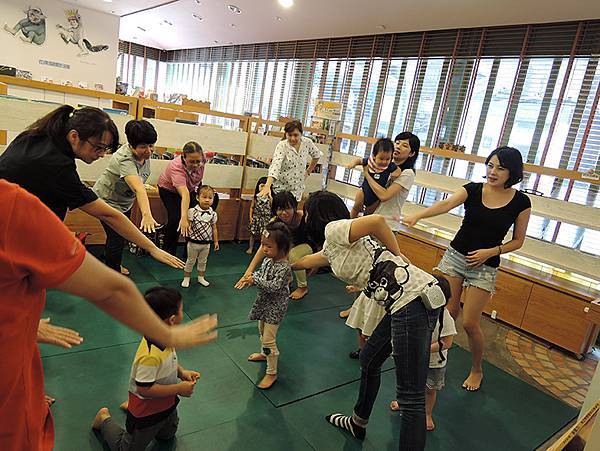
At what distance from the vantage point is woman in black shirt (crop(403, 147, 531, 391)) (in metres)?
2.55

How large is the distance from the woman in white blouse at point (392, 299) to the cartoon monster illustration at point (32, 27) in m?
9.59

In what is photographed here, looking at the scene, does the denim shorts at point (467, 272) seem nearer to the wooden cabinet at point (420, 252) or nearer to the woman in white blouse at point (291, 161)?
the wooden cabinet at point (420, 252)

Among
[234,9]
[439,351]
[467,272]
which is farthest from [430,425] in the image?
[234,9]

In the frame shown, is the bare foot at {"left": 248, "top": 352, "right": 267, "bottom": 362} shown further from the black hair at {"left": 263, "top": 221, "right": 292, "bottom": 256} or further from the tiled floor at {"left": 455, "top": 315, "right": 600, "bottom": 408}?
the tiled floor at {"left": 455, "top": 315, "right": 600, "bottom": 408}

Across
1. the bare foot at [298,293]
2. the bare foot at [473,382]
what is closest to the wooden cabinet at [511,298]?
the bare foot at [473,382]

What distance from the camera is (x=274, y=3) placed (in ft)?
25.2

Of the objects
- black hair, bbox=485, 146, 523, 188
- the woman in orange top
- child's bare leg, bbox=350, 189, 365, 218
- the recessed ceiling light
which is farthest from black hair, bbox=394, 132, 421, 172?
the recessed ceiling light

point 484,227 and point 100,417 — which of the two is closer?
point 100,417

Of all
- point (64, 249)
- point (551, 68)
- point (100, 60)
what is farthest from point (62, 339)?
point (100, 60)

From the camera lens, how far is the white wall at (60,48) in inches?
337

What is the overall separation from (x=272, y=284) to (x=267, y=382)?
2.04ft

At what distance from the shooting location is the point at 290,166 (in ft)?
14.7

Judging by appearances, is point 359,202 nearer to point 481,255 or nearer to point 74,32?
point 481,255

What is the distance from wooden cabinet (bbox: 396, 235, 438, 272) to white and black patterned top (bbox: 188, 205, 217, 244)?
2.26 meters
